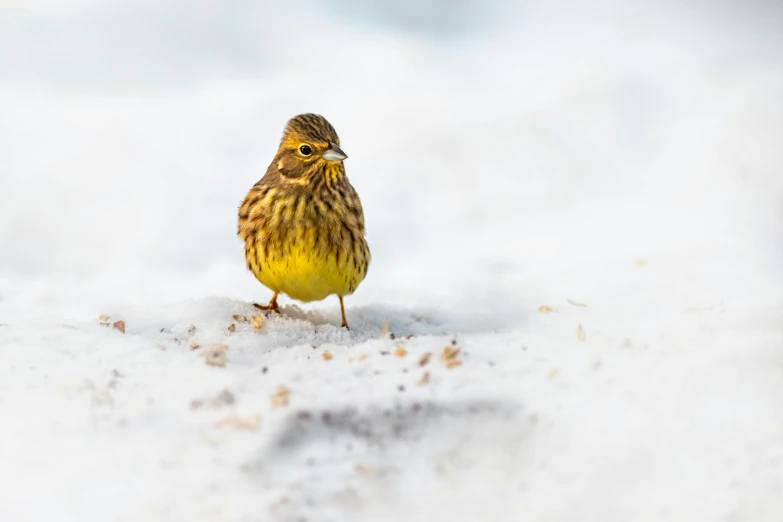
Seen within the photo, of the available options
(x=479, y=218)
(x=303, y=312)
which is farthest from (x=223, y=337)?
(x=479, y=218)

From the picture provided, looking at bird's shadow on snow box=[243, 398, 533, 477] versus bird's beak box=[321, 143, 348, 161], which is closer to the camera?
bird's shadow on snow box=[243, 398, 533, 477]

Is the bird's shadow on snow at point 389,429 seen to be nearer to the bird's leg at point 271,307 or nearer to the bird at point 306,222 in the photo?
the bird at point 306,222

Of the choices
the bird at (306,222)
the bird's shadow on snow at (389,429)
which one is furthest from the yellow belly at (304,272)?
the bird's shadow on snow at (389,429)

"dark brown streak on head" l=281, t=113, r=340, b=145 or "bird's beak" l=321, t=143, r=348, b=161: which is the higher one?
"dark brown streak on head" l=281, t=113, r=340, b=145

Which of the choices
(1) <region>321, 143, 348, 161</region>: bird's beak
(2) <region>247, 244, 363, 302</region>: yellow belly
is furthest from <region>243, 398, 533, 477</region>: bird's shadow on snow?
(1) <region>321, 143, 348, 161</region>: bird's beak

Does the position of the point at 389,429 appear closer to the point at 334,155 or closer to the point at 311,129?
the point at 334,155

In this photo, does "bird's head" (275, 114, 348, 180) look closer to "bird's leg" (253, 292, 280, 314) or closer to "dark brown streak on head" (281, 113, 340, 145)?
"dark brown streak on head" (281, 113, 340, 145)

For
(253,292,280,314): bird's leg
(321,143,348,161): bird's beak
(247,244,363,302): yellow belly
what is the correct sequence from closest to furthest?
(247,244,363,302): yellow belly
(321,143,348,161): bird's beak
(253,292,280,314): bird's leg
